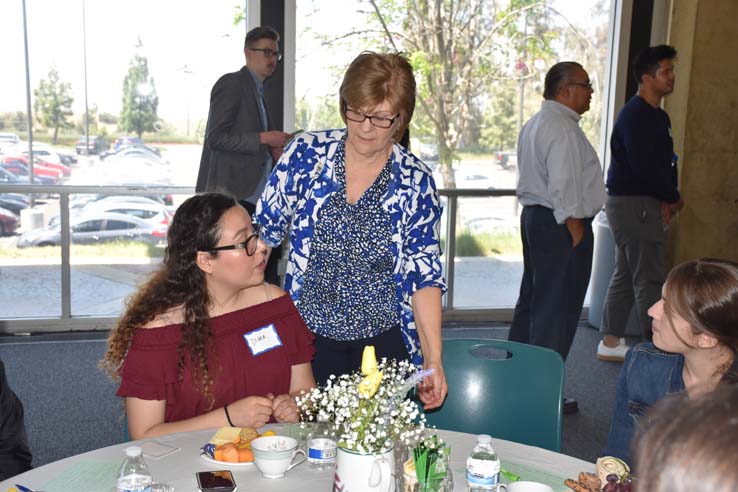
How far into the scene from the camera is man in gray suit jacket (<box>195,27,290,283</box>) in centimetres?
489

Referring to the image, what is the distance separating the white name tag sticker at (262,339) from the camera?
2385 millimetres

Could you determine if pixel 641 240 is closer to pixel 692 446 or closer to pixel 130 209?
pixel 130 209

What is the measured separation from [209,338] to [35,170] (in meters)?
3.91

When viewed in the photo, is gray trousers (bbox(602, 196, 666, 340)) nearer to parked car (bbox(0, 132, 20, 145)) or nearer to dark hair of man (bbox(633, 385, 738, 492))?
parked car (bbox(0, 132, 20, 145))

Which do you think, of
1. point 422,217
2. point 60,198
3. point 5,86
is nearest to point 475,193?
point 60,198

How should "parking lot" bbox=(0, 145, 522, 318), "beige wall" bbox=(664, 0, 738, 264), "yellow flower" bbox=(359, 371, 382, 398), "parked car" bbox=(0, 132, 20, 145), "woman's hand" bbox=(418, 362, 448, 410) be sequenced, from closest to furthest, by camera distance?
1. "yellow flower" bbox=(359, 371, 382, 398)
2. "woman's hand" bbox=(418, 362, 448, 410)
3. "parked car" bbox=(0, 132, 20, 145)
4. "parking lot" bbox=(0, 145, 522, 318)
5. "beige wall" bbox=(664, 0, 738, 264)

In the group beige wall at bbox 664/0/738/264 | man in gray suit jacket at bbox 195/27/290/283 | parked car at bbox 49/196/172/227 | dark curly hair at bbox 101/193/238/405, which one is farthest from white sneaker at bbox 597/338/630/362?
dark curly hair at bbox 101/193/238/405

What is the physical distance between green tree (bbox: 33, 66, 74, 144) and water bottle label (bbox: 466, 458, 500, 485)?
472 centimetres

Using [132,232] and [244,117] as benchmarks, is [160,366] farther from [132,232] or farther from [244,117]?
[132,232]

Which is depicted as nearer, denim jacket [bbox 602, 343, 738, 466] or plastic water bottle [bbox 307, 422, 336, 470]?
plastic water bottle [bbox 307, 422, 336, 470]

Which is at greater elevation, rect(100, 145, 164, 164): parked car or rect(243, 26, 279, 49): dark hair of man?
rect(243, 26, 279, 49): dark hair of man

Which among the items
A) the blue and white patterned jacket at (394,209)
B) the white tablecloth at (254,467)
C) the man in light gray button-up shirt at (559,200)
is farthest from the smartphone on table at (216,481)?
the man in light gray button-up shirt at (559,200)

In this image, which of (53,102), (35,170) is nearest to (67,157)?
(35,170)

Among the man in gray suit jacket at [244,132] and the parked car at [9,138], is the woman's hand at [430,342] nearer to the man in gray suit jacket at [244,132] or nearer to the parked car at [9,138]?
the man in gray suit jacket at [244,132]
